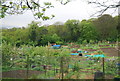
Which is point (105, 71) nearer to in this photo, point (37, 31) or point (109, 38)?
point (109, 38)

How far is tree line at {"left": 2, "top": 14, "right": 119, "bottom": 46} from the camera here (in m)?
1.92

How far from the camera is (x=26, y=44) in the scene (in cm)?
207

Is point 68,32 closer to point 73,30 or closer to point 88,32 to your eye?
point 73,30

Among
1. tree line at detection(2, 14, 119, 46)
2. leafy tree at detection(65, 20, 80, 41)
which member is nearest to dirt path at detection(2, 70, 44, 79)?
tree line at detection(2, 14, 119, 46)

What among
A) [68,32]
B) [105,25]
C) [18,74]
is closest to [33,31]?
[68,32]

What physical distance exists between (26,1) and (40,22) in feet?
1.11

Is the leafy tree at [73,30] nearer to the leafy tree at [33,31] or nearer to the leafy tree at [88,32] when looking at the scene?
the leafy tree at [88,32]

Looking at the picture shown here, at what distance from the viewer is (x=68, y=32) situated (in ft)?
6.24

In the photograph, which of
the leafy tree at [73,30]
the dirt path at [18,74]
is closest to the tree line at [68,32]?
the leafy tree at [73,30]

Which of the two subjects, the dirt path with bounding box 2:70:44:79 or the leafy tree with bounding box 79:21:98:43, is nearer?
the leafy tree with bounding box 79:21:98:43

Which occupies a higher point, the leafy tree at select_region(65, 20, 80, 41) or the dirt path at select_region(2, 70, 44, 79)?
the leafy tree at select_region(65, 20, 80, 41)

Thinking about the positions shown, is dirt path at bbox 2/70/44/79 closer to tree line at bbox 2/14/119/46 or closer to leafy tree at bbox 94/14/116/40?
tree line at bbox 2/14/119/46

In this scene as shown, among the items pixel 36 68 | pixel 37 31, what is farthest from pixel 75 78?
pixel 37 31

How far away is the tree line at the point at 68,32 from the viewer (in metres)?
1.92
